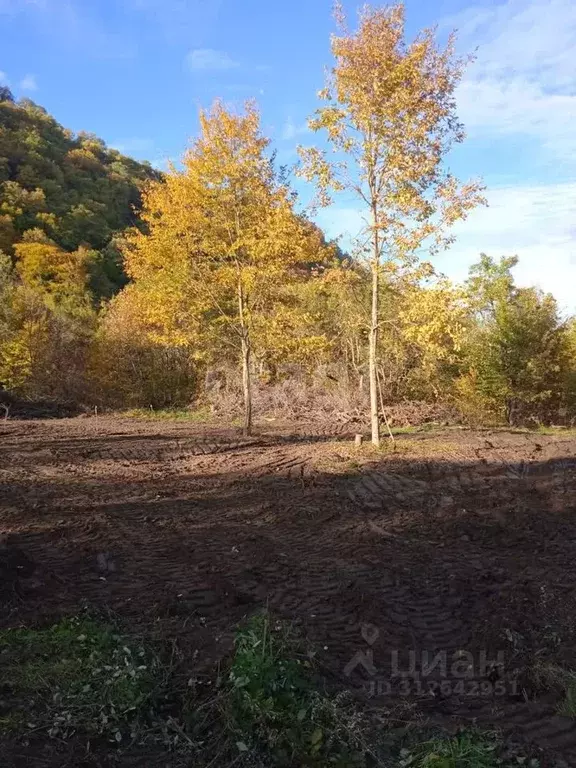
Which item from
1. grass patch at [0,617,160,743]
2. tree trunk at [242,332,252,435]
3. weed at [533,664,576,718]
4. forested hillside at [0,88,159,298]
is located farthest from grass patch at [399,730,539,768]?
forested hillside at [0,88,159,298]

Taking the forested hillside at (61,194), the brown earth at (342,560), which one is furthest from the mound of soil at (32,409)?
the forested hillside at (61,194)

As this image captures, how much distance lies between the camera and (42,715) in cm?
331

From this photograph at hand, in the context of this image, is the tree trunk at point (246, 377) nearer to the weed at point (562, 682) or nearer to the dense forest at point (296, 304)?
the dense forest at point (296, 304)

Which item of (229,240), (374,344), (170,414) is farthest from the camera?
(170,414)

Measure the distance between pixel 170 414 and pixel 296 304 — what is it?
27.7ft

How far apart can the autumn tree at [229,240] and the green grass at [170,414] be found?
723 centimetres

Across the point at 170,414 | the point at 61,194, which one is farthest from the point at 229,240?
the point at 61,194

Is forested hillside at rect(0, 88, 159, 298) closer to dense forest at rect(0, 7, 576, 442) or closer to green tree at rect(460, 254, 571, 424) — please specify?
dense forest at rect(0, 7, 576, 442)

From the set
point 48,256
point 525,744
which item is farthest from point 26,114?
point 525,744

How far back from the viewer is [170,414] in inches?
934

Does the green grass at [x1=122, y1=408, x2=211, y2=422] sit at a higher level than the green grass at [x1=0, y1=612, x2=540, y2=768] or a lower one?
higher

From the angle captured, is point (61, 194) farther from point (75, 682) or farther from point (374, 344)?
point (75, 682)

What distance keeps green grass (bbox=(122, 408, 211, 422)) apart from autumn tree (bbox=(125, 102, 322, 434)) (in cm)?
723

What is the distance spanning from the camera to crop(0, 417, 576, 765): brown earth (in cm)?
398
